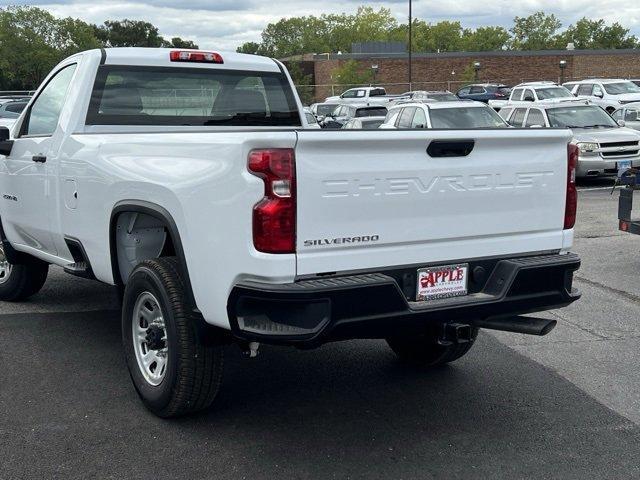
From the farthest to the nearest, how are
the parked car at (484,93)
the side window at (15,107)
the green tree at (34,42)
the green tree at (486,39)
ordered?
1. the green tree at (486,39)
2. the green tree at (34,42)
3. the parked car at (484,93)
4. the side window at (15,107)

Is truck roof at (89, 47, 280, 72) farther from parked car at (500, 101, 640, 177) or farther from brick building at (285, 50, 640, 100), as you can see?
brick building at (285, 50, 640, 100)

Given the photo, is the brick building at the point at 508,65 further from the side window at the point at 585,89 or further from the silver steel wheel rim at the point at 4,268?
the silver steel wheel rim at the point at 4,268

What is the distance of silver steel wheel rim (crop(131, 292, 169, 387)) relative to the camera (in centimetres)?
458

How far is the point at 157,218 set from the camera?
4418 mm

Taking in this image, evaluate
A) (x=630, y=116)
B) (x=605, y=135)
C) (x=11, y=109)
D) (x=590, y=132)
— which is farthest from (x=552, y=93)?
(x=11, y=109)

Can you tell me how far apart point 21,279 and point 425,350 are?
3786 mm

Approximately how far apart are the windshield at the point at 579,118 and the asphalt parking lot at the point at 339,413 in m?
12.2

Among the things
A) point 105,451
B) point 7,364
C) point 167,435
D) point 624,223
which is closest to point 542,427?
point 167,435

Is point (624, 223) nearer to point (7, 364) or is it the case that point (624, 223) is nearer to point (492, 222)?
point (492, 222)

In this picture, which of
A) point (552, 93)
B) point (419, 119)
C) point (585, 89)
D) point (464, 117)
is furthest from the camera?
point (585, 89)

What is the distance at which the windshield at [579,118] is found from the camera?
1808 centimetres

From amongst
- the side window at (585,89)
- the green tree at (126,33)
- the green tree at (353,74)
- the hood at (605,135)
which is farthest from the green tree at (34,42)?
the hood at (605,135)

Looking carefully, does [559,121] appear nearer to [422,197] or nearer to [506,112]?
[506,112]

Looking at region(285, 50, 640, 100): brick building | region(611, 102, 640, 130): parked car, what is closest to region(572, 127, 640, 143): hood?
region(611, 102, 640, 130): parked car
